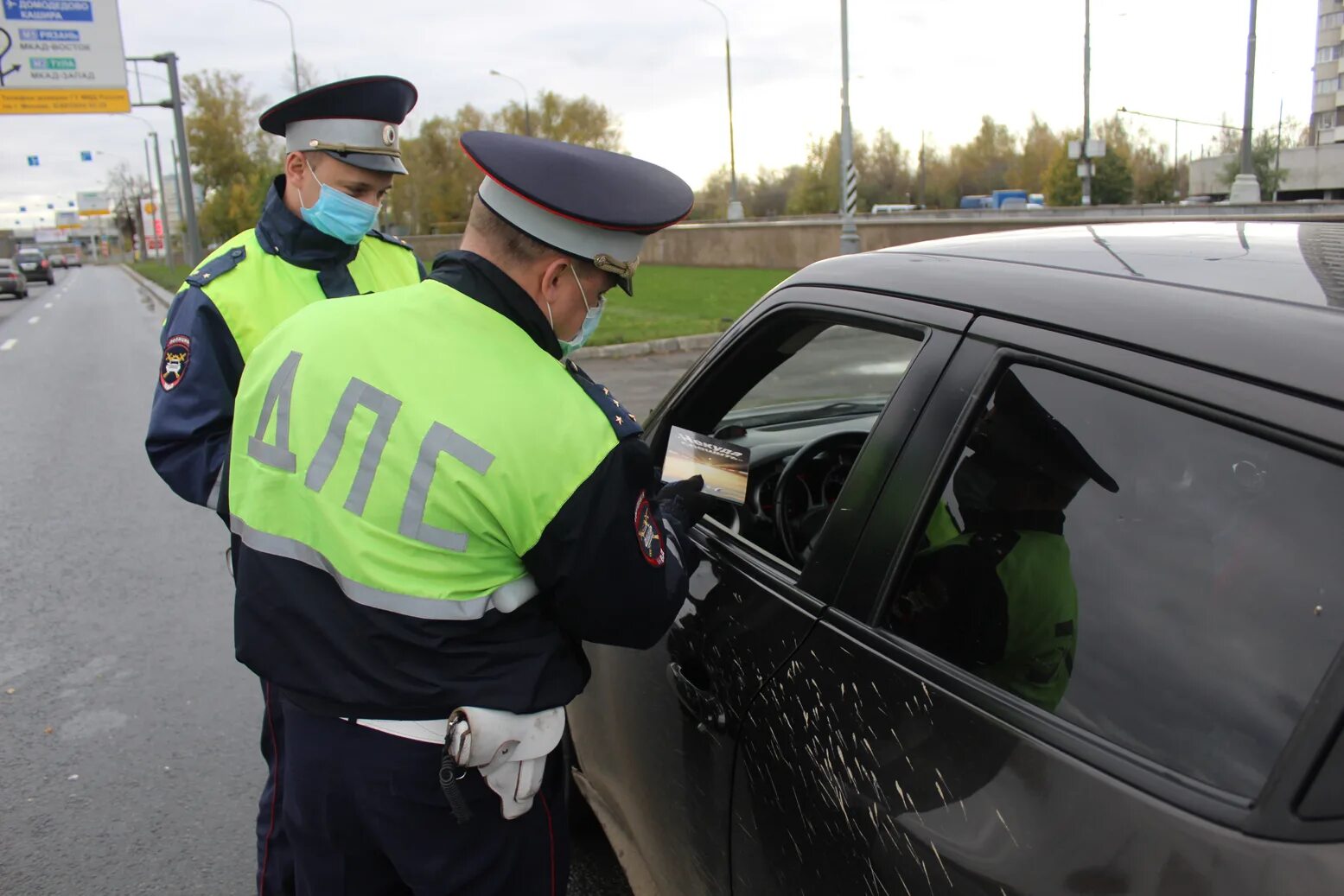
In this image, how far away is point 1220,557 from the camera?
1146 mm

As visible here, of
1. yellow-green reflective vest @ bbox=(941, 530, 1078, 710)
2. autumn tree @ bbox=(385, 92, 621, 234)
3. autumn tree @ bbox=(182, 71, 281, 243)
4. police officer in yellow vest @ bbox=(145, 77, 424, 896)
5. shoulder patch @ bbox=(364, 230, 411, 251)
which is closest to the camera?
yellow-green reflective vest @ bbox=(941, 530, 1078, 710)

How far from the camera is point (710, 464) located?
Result: 1987 mm

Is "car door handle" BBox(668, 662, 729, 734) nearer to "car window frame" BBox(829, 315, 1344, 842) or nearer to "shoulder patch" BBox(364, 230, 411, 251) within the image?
"car window frame" BBox(829, 315, 1344, 842)

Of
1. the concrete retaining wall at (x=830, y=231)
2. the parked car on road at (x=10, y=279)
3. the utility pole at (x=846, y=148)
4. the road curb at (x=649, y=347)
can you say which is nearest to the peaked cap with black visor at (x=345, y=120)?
the road curb at (x=649, y=347)

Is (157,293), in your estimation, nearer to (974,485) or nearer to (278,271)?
(278,271)

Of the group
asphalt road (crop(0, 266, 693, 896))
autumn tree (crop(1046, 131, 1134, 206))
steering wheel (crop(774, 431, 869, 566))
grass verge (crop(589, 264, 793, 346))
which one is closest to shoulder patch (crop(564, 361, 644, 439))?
steering wheel (crop(774, 431, 869, 566))

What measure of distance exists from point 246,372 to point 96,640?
353 cm

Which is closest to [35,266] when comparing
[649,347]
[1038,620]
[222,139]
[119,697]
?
[222,139]

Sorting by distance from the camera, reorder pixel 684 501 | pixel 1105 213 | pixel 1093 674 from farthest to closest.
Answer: pixel 1105 213 < pixel 684 501 < pixel 1093 674

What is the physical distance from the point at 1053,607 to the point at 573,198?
0.91m

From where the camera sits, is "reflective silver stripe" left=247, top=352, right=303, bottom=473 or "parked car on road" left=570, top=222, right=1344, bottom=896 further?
"reflective silver stripe" left=247, top=352, right=303, bottom=473

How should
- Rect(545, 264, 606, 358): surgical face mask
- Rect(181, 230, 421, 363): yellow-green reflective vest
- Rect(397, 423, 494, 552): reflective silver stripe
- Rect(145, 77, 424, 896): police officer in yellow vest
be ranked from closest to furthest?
Rect(397, 423, 494, 552): reflective silver stripe < Rect(545, 264, 606, 358): surgical face mask < Rect(145, 77, 424, 896): police officer in yellow vest < Rect(181, 230, 421, 363): yellow-green reflective vest

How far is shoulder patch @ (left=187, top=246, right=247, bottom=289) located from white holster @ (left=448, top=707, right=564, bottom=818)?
5.17 feet

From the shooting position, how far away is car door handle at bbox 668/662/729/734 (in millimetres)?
1725
